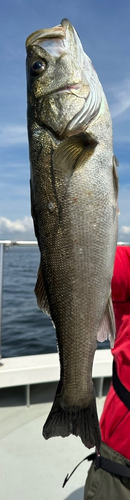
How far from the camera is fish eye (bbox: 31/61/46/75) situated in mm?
1577

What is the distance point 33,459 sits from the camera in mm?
3357

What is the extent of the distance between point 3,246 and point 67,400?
8.35 feet

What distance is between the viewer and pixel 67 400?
1.57m

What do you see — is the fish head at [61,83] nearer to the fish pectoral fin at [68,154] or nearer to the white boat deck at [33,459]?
the fish pectoral fin at [68,154]

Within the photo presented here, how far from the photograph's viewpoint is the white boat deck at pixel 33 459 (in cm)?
299

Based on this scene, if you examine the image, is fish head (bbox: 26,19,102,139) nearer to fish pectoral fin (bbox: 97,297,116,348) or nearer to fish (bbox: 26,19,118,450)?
fish (bbox: 26,19,118,450)

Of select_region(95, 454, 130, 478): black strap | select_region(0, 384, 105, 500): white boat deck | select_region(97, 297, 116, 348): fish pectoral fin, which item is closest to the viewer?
select_region(97, 297, 116, 348): fish pectoral fin

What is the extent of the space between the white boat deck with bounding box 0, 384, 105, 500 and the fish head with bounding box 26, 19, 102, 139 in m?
2.68

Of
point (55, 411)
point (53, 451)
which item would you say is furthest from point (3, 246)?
point (55, 411)

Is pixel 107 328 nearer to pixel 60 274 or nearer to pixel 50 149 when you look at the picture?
pixel 60 274

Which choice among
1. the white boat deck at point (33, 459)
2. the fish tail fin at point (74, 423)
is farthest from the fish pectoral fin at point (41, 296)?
the white boat deck at point (33, 459)

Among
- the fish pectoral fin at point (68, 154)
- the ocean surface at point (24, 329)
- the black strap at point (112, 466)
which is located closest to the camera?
the fish pectoral fin at point (68, 154)

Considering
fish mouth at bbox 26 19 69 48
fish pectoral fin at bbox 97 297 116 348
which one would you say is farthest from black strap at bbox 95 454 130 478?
fish mouth at bbox 26 19 69 48

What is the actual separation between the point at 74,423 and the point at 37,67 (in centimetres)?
139
